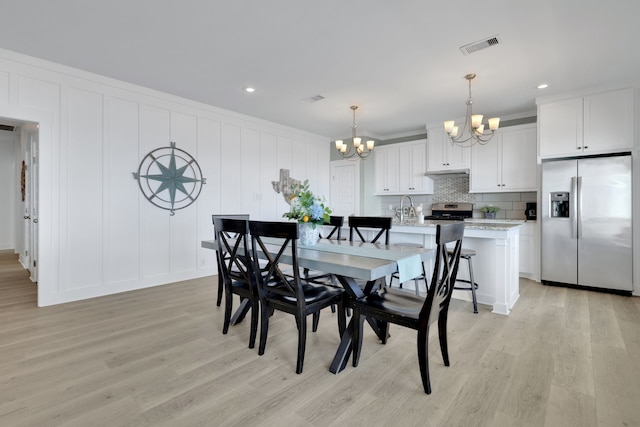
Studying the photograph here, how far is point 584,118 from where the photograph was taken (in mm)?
4043

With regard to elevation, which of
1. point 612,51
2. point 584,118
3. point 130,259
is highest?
point 612,51

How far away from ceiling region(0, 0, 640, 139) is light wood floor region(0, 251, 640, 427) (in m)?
2.57

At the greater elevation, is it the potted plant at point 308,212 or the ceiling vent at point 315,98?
the ceiling vent at point 315,98

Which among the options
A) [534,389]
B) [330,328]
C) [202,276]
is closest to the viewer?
[534,389]

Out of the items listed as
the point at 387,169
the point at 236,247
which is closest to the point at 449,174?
the point at 387,169

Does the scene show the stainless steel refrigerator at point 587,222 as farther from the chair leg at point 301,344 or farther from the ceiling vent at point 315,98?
the chair leg at point 301,344

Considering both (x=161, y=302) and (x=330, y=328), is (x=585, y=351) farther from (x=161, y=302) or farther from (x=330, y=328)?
(x=161, y=302)

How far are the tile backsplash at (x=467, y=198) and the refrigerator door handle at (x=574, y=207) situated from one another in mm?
910

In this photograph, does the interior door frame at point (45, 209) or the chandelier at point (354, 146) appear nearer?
the interior door frame at point (45, 209)

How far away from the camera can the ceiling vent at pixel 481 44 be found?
2.80m

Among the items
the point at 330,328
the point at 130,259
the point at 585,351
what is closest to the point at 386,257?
the point at 330,328

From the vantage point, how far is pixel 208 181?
473 cm

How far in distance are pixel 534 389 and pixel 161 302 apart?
3405 millimetres

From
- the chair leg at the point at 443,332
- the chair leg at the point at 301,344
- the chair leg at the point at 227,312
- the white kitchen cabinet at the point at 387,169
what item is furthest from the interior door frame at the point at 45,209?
the white kitchen cabinet at the point at 387,169
